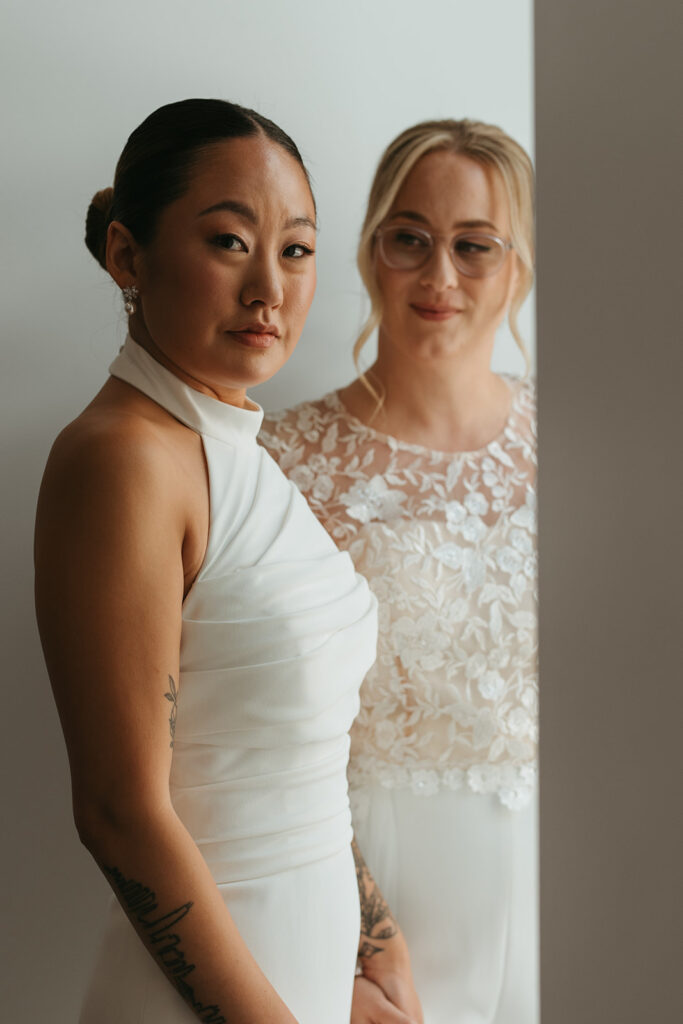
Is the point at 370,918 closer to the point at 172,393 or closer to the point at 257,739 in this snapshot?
the point at 257,739

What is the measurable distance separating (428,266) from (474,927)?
39.5 inches

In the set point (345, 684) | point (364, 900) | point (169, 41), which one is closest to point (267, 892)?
point (345, 684)

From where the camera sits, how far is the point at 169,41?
160 cm

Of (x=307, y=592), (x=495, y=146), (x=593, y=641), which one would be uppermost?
(x=495, y=146)

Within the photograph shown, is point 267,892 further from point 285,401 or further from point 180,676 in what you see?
point 285,401

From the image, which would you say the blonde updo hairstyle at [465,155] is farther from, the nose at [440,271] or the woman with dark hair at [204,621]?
the woman with dark hair at [204,621]

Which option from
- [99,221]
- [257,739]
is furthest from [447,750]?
[99,221]

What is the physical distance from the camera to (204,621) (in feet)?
3.03

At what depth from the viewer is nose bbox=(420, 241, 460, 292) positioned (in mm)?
1457

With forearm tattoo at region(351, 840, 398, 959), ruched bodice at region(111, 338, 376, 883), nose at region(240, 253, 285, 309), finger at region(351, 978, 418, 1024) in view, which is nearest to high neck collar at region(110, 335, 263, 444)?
ruched bodice at region(111, 338, 376, 883)

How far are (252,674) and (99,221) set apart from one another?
591mm

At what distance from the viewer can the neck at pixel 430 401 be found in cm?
153

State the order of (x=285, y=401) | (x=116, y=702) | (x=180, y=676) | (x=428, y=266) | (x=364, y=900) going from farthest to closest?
1. (x=285, y=401)
2. (x=428, y=266)
3. (x=364, y=900)
4. (x=180, y=676)
5. (x=116, y=702)

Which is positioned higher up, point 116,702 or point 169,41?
point 169,41
